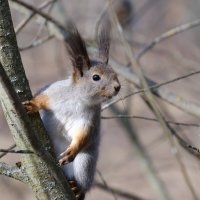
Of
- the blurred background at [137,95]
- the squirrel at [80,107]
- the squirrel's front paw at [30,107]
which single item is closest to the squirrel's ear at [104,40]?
the squirrel at [80,107]

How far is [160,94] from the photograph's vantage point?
279cm

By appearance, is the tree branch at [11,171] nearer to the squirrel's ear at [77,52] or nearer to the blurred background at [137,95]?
the squirrel's ear at [77,52]

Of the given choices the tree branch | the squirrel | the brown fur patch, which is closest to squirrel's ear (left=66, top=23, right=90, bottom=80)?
the squirrel

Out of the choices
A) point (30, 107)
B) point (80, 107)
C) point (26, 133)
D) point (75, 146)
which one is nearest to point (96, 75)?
point (80, 107)

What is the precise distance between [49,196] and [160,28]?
25.7 feet

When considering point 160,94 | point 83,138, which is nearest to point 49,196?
point 83,138

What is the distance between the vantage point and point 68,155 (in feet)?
7.10

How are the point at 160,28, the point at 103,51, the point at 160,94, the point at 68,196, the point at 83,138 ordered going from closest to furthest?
the point at 68,196 → the point at 83,138 → the point at 103,51 → the point at 160,94 → the point at 160,28

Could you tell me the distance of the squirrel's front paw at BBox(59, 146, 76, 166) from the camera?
2131mm

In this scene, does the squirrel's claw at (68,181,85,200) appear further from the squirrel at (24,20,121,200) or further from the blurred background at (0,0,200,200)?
the blurred background at (0,0,200,200)

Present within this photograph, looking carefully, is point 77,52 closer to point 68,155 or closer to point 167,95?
point 68,155

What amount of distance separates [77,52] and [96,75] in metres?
0.17

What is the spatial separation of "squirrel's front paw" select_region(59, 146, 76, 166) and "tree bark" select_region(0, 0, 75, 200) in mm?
129

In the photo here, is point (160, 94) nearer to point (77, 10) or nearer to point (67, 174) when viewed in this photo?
point (67, 174)
